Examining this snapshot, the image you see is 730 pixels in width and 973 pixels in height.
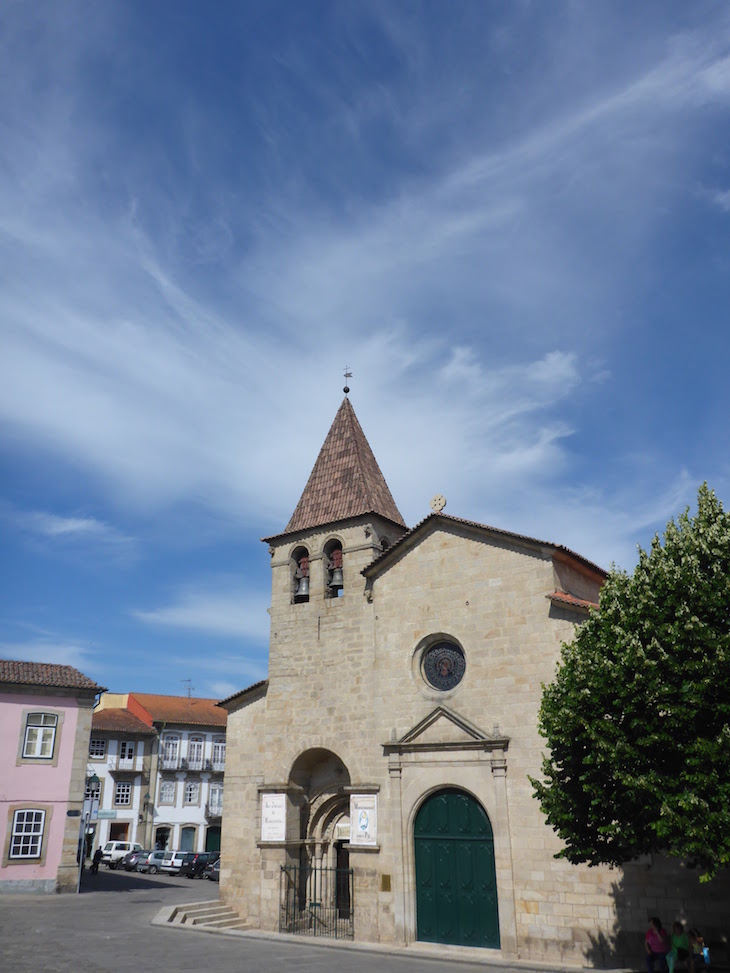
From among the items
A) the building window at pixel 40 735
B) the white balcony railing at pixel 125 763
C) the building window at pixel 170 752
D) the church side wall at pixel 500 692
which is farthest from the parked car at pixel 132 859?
the church side wall at pixel 500 692

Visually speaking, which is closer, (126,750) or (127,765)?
(127,765)

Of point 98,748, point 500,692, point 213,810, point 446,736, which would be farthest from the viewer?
point 213,810

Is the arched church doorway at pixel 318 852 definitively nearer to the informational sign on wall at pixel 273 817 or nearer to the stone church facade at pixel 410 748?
the stone church facade at pixel 410 748

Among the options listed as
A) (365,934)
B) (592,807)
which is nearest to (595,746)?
(592,807)

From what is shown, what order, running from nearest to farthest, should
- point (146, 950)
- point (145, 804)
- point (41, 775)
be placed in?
1. point (146, 950)
2. point (41, 775)
3. point (145, 804)

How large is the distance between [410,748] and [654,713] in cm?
822

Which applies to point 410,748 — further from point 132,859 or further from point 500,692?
point 132,859

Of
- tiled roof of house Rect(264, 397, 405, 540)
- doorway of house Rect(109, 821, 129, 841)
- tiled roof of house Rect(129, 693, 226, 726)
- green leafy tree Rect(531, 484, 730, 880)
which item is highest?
tiled roof of house Rect(264, 397, 405, 540)

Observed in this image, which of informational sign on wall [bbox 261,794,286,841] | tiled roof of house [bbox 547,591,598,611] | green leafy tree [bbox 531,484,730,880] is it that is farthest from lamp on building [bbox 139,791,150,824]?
green leafy tree [bbox 531,484,730,880]

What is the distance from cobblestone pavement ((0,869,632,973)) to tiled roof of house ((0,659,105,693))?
288 inches

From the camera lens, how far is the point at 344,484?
25.4 meters

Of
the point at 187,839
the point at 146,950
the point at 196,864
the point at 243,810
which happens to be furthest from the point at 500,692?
the point at 187,839

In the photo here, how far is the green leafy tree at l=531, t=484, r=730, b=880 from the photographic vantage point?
12672 millimetres

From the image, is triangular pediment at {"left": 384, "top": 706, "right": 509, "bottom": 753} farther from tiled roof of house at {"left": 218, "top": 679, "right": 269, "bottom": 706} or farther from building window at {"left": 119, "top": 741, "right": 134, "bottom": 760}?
building window at {"left": 119, "top": 741, "right": 134, "bottom": 760}
